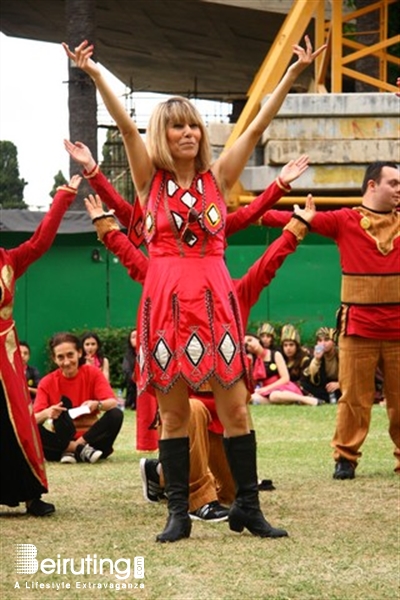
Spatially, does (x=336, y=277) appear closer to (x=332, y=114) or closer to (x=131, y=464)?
(x=332, y=114)

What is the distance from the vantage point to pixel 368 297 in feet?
32.0

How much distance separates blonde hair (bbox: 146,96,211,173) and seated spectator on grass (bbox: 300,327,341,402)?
10094mm

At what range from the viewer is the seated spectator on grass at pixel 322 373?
17062mm

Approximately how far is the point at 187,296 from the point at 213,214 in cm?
42

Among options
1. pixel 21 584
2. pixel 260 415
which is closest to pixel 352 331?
pixel 21 584

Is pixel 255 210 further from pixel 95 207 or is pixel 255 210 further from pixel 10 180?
pixel 10 180

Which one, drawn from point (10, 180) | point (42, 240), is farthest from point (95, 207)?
point (10, 180)

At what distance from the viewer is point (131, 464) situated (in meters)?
11.1

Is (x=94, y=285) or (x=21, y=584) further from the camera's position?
(x=94, y=285)

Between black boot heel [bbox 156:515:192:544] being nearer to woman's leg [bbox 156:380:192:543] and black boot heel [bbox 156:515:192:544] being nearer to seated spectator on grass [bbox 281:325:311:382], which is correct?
woman's leg [bbox 156:380:192:543]

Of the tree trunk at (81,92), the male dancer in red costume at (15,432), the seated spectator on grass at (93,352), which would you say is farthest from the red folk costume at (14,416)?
the tree trunk at (81,92)

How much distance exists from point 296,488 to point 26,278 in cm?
1150
